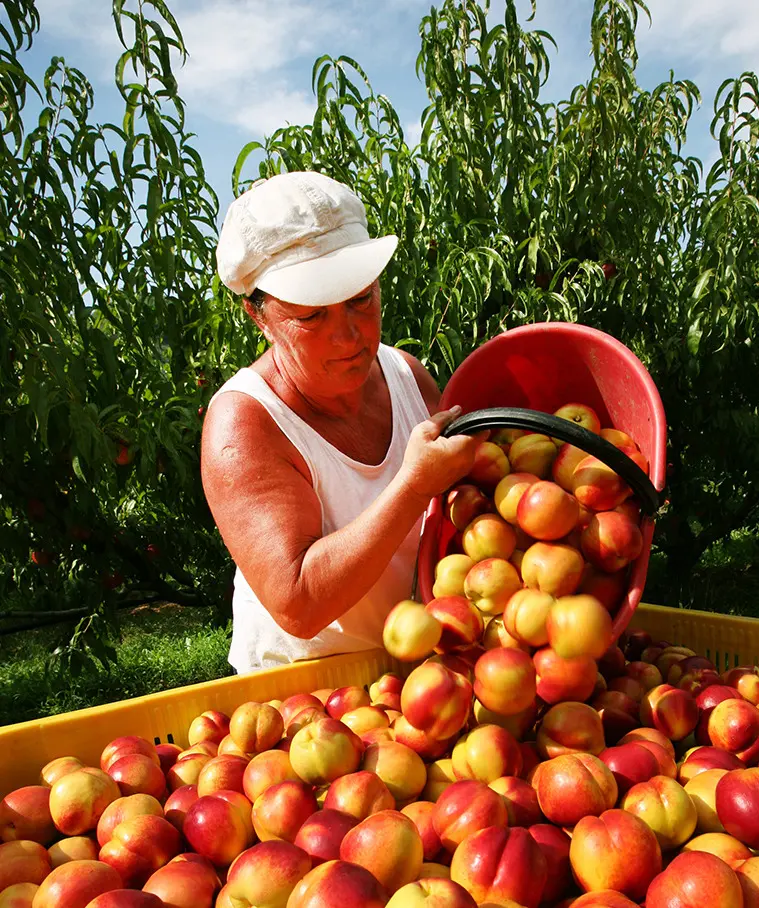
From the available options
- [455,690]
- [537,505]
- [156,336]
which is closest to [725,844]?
[455,690]

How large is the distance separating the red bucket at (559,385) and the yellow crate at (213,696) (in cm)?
30

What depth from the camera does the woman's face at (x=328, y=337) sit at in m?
1.64

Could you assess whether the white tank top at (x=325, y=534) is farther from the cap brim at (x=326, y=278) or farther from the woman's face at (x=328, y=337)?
the cap brim at (x=326, y=278)

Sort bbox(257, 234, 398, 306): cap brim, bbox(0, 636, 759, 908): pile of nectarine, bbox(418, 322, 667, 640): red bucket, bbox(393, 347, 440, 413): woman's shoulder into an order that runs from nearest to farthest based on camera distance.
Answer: bbox(0, 636, 759, 908): pile of nectarine → bbox(257, 234, 398, 306): cap brim → bbox(418, 322, 667, 640): red bucket → bbox(393, 347, 440, 413): woman's shoulder

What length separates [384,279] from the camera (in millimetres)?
3246

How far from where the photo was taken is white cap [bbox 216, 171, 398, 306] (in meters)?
1.57

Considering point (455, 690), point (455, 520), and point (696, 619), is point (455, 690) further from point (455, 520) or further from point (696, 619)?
point (696, 619)

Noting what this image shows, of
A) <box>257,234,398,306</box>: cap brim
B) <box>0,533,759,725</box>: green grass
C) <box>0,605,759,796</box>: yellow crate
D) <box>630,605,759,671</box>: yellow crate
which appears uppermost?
<box>257,234,398,306</box>: cap brim

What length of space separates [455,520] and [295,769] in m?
0.62

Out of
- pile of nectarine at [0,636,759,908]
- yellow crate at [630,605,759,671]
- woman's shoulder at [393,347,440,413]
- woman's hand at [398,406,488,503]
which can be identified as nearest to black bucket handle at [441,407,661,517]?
woman's hand at [398,406,488,503]

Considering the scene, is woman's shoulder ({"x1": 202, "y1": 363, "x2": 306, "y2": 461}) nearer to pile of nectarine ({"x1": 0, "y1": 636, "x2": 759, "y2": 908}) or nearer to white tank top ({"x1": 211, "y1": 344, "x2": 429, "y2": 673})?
white tank top ({"x1": 211, "y1": 344, "x2": 429, "y2": 673})

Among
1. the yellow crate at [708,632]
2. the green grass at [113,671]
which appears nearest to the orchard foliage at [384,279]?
the green grass at [113,671]

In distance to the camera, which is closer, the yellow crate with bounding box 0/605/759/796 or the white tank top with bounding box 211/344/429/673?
the yellow crate with bounding box 0/605/759/796

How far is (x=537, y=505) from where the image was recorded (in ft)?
5.00
